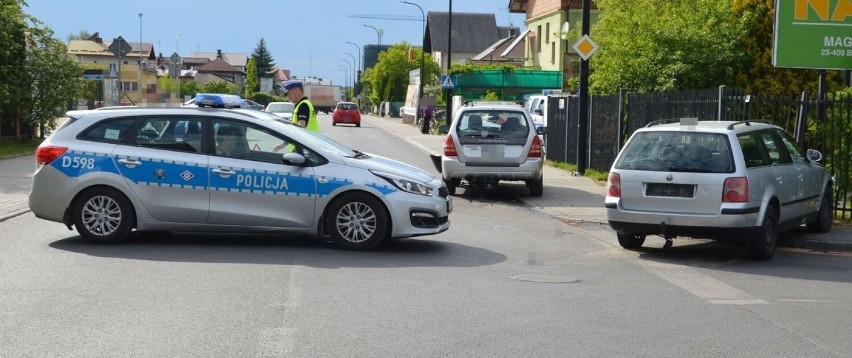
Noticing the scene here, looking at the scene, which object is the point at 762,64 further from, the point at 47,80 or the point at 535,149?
the point at 47,80

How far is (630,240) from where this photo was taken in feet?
41.0

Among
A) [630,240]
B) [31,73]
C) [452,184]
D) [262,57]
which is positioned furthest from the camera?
[262,57]

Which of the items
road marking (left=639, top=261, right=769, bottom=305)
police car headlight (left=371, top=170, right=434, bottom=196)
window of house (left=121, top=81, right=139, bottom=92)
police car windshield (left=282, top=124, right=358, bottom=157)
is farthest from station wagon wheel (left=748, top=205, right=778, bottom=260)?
window of house (left=121, top=81, right=139, bottom=92)

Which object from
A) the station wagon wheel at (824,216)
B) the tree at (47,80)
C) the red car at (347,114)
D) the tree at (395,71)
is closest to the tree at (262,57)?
the tree at (395,71)

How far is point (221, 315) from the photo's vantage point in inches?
300

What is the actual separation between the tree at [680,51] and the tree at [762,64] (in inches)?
10.6

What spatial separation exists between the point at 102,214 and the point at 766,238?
703 cm

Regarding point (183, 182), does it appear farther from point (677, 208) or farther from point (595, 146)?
point (595, 146)

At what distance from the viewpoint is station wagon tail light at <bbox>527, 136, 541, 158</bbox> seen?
709 inches

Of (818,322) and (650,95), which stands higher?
(650,95)

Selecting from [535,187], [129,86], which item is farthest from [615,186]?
[129,86]

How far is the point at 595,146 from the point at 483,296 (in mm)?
15638

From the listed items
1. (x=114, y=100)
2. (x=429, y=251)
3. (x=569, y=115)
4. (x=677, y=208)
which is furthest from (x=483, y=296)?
(x=114, y=100)

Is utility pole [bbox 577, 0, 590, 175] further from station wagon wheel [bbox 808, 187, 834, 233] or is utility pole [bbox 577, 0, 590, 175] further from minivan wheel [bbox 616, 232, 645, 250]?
minivan wheel [bbox 616, 232, 645, 250]
